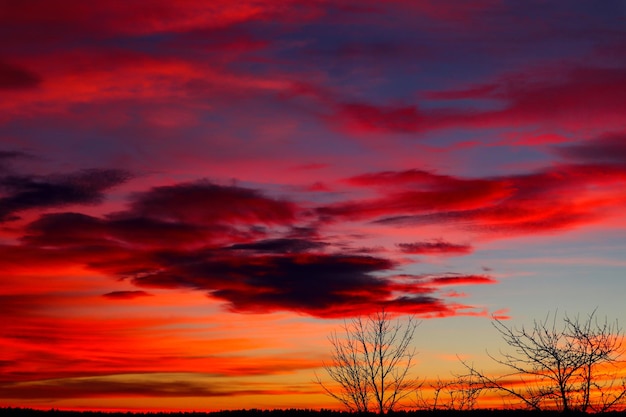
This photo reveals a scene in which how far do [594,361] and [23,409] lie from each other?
23574mm

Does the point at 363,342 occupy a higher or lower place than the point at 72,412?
higher

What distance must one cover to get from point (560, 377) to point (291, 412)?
11379mm

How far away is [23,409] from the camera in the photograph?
28250mm

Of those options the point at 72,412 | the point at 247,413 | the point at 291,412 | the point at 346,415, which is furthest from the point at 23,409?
the point at 346,415

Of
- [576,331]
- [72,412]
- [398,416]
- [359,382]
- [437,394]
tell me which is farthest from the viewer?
[359,382]

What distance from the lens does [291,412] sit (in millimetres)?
27719

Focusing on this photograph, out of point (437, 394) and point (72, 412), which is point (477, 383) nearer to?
point (437, 394)

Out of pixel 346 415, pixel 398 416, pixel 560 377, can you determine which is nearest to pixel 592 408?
pixel 560 377

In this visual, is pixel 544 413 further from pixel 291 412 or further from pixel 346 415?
pixel 291 412

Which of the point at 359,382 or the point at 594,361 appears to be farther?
the point at 359,382

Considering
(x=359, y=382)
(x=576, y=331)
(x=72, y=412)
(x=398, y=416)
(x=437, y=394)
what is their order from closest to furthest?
(x=398, y=416) → (x=72, y=412) → (x=576, y=331) → (x=437, y=394) → (x=359, y=382)

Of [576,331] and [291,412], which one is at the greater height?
[576,331]

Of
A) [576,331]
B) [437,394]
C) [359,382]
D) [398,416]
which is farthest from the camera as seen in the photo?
[359,382]

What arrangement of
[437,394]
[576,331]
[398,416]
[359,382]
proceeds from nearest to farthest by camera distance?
[398,416] → [576,331] → [437,394] → [359,382]
